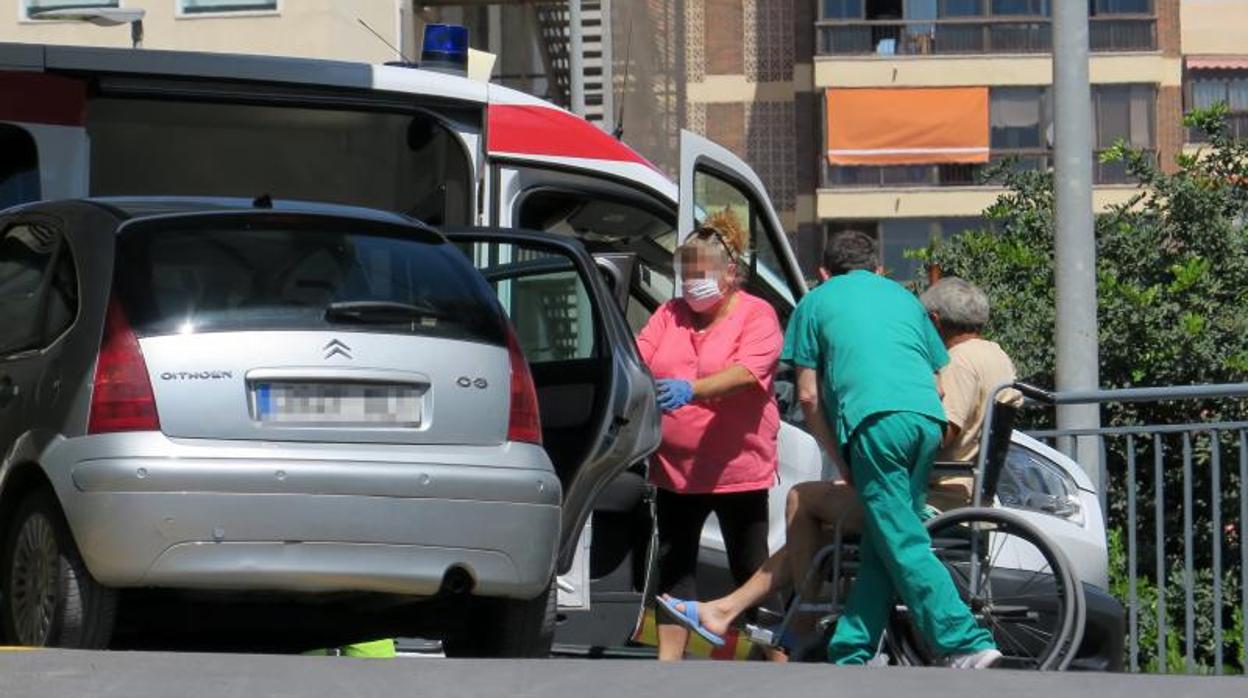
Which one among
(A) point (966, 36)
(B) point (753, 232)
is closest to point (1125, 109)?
(A) point (966, 36)

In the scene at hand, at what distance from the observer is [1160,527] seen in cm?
994

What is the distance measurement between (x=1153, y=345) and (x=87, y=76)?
30.8 feet

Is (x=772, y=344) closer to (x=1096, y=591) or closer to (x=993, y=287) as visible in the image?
(x=1096, y=591)

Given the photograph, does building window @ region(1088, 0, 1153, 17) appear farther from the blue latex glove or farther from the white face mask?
the blue latex glove

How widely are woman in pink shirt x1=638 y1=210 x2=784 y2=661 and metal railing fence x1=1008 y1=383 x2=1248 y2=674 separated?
102 cm

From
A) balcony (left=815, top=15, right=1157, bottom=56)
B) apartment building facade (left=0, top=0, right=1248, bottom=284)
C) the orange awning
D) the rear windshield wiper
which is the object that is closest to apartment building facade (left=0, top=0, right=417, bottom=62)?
the rear windshield wiper

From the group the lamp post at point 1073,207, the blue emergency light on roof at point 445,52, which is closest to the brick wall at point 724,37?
the lamp post at point 1073,207

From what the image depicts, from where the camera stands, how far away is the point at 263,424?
7.53 meters

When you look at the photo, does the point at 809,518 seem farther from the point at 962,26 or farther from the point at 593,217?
the point at 962,26

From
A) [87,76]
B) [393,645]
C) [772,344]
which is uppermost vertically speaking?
[87,76]

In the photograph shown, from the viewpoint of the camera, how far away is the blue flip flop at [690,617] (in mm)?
9375

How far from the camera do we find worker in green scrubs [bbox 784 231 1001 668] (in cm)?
866

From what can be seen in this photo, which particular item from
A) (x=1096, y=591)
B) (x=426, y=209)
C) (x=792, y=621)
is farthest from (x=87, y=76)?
(x=1096, y=591)

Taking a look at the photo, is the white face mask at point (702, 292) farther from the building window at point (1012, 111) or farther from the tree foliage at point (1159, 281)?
the building window at point (1012, 111)
